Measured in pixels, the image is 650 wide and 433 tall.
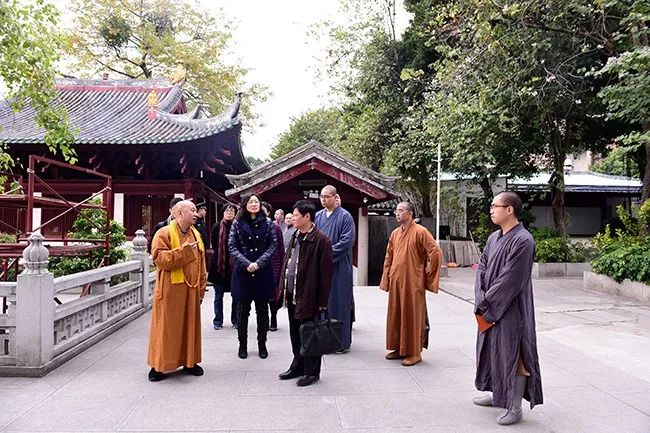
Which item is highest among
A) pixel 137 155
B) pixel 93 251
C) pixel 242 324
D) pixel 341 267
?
pixel 137 155

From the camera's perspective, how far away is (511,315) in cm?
375

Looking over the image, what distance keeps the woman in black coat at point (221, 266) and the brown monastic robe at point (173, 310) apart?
1.91 metres

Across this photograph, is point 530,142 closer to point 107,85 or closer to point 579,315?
point 579,315

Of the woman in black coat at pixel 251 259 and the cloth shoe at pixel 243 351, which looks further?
the cloth shoe at pixel 243 351

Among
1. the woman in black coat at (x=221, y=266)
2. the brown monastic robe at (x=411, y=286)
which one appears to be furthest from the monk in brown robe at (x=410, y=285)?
the woman in black coat at (x=221, y=266)

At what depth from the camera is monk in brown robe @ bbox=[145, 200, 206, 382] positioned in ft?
15.1

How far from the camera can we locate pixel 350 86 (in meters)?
20.4

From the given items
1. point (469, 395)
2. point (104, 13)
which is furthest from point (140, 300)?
point (104, 13)

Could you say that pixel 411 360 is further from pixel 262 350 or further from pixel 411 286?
pixel 262 350

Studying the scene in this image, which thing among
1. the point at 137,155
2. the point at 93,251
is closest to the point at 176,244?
the point at 93,251

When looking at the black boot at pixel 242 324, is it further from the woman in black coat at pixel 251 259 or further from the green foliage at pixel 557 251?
the green foliage at pixel 557 251

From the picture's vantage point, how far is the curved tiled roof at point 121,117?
510 inches

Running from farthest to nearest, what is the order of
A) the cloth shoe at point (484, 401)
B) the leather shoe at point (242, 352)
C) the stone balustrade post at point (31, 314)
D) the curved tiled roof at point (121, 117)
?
the curved tiled roof at point (121, 117) → the leather shoe at point (242, 352) → the stone balustrade post at point (31, 314) → the cloth shoe at point (484, 401)

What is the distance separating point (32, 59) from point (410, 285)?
615cm
